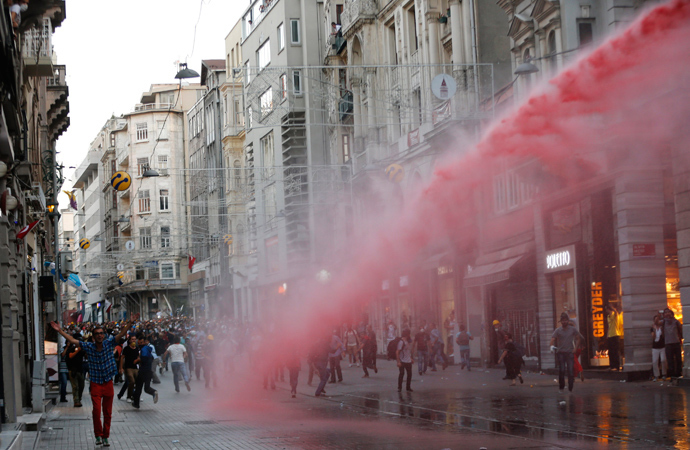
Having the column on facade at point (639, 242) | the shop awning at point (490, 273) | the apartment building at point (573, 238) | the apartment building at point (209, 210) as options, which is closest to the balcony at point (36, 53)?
the apartment building at point (573, 238)

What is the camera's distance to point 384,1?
4250cm

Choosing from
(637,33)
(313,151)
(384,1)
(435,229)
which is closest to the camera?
(637,33)

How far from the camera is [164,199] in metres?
99.6

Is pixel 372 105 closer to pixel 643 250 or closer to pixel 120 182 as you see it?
pixel 120 182

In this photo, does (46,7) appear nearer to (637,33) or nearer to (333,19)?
(637,33)

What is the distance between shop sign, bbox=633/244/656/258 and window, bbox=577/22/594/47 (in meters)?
5.73

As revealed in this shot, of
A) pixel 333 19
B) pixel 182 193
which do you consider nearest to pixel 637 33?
pixel 333 19

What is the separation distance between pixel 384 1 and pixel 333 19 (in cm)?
1034

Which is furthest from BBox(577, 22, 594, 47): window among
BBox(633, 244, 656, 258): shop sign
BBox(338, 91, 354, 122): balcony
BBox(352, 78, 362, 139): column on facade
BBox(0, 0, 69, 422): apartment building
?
BBox(338, 91, 354, 122): balcony

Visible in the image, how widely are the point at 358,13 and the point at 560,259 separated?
20.0m

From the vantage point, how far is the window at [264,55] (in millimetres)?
62094

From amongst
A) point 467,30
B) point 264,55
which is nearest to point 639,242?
point 467,30

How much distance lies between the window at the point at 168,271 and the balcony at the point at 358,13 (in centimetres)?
5684

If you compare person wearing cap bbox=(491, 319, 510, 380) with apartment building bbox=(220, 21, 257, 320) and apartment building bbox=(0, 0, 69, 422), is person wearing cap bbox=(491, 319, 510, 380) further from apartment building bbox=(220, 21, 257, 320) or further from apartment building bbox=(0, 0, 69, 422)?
apartment building bbox=(220, 21, 257, 320)
